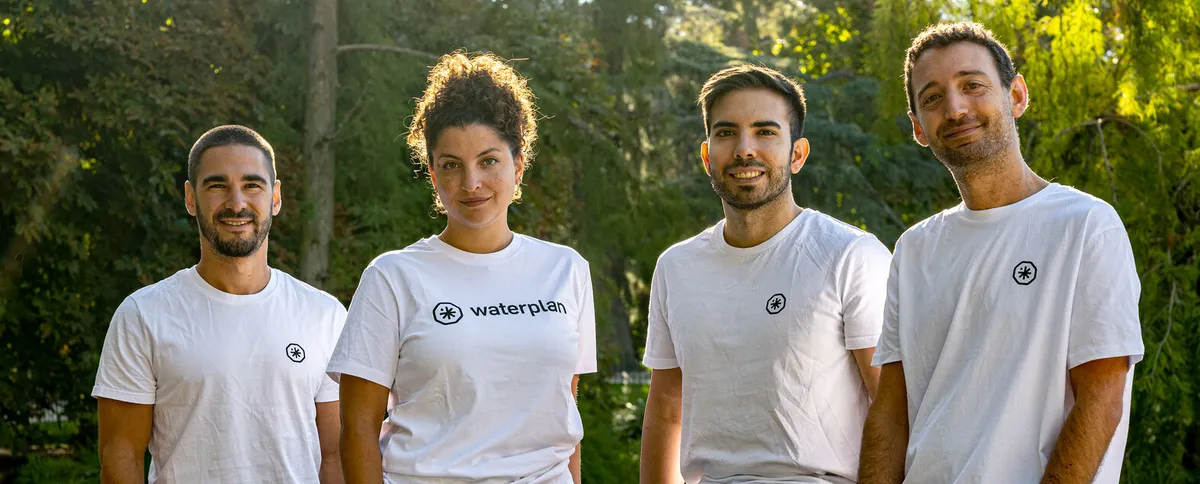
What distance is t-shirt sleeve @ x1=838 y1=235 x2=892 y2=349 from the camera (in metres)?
3.72

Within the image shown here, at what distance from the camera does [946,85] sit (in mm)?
3322

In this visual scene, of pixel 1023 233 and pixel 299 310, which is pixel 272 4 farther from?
pixel 1023 233

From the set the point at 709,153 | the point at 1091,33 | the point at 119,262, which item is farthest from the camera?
the point at 119,262

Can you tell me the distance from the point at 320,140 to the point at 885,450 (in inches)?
308

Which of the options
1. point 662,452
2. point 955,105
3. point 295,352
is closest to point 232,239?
point 295,352

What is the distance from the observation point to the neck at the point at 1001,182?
3223 mm

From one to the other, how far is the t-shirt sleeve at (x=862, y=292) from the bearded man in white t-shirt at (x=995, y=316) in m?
0.28

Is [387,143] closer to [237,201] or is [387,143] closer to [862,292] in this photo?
[237,201]

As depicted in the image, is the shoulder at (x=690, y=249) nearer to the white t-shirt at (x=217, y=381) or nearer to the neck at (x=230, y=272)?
the white t-shirt at (x=217, y=381)

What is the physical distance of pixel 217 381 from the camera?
413cm

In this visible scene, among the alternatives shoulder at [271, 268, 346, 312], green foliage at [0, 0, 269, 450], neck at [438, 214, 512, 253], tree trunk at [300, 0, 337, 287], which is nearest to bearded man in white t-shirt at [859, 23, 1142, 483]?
neck at [438, 214, 512, 253]

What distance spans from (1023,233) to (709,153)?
114cm

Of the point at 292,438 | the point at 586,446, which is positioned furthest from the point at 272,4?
the point at 292,438

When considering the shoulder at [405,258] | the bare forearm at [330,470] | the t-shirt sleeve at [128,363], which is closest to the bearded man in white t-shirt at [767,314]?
the shoulder at [405,258]
